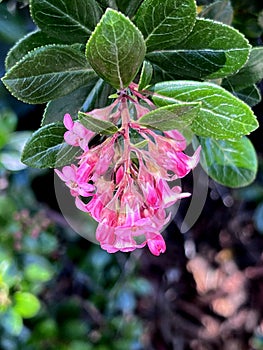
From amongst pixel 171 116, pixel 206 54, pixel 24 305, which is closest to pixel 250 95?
pixel 206 54

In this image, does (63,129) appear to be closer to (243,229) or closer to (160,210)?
(160,210)

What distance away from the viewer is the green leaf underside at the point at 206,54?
592mm

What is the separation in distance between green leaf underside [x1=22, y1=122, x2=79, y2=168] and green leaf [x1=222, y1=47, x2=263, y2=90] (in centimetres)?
26

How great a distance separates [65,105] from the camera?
65 cm

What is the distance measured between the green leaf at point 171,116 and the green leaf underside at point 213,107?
1.6 inches

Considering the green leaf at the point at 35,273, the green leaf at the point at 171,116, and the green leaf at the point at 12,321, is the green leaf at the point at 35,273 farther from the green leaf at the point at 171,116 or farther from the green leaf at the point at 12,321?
the green leaf at the point at 171,116


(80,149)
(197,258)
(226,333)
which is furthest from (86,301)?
(80,149)

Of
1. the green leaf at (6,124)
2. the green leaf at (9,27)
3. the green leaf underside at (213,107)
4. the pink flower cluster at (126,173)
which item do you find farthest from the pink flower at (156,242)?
the green leaf at (6,124)

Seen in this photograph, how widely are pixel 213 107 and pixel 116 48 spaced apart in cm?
12

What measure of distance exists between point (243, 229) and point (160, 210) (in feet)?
5.76

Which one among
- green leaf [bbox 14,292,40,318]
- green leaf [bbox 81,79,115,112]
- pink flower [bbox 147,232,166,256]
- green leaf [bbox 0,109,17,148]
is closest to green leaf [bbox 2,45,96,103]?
green leaf [bbox 81,79,115,112]

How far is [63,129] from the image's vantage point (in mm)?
605

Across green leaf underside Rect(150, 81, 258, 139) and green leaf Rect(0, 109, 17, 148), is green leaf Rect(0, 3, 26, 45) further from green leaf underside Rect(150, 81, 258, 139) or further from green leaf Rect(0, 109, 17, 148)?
green leaf Rect(0, 109, 17, 148)

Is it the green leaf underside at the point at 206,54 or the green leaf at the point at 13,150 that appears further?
the green leaf at the point at 13,150
